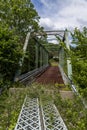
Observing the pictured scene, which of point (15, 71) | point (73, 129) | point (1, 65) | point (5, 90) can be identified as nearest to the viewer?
point (73, 129)

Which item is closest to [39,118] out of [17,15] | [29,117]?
[29,117]

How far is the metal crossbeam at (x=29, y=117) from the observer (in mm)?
4797

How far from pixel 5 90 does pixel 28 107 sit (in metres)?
2.16

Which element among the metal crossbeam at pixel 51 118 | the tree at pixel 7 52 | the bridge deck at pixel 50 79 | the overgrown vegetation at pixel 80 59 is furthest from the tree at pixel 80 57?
the bridge deck at pixel 50 79

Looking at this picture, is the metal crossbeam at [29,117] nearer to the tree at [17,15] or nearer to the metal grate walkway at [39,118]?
the metal grate walkway at [39,118]

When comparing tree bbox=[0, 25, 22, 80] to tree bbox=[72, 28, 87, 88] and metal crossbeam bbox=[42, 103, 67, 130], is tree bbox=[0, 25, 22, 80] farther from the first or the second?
tree bbox=[72, 28, 87, 88]

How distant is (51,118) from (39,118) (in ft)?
1.05

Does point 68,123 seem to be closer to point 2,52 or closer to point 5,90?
point 5,90

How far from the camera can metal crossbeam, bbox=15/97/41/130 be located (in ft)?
15.7

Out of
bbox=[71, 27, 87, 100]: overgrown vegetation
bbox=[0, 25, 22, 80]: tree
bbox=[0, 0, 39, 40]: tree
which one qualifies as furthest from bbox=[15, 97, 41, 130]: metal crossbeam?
bbox=[0, 0, 39, 40]: tree

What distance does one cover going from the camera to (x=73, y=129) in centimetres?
473

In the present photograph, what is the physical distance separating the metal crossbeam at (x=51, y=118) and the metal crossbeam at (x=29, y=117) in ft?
0.52

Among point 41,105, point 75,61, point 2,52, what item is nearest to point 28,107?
point 41,105

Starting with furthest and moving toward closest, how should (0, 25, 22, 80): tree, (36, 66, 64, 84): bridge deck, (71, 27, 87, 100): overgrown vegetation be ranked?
1. (36, 66, 64, 84): bridge deck
2. (0, 25, 22, 80): tree
3. (71, 27, 87, 100): overgrown vegetation
